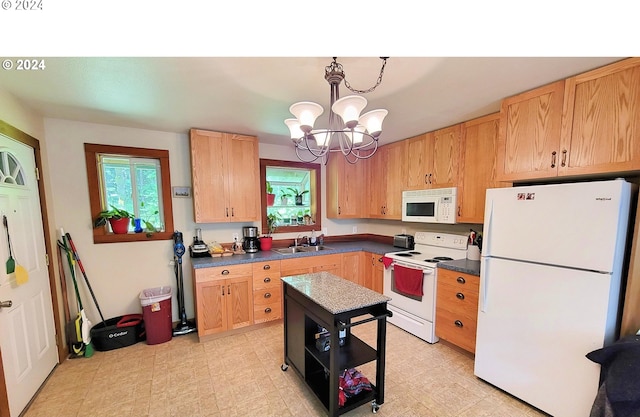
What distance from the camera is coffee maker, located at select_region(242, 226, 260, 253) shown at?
126 inches

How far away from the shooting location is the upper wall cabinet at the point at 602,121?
1435mm

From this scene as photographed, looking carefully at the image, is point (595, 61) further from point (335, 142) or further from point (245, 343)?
point (245, 343)

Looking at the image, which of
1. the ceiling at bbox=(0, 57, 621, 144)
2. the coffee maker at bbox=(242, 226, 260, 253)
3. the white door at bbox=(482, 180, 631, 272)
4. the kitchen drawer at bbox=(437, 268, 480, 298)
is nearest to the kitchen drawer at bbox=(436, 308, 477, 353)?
the kitchen drawer at bbox=(437, 268, 480, 298)

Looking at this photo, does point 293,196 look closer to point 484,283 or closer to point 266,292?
point 266,292

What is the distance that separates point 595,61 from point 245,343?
371cm

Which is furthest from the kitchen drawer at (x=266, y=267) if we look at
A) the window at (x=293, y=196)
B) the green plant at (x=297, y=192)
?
the green plant at (x=297, y=192)

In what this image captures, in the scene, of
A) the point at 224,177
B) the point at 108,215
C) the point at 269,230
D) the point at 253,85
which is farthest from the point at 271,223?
the point at 253,85

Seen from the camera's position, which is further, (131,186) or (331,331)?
(131,186)

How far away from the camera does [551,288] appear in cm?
160

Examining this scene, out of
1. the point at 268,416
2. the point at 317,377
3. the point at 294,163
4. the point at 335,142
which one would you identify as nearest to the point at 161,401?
the point at 268,416

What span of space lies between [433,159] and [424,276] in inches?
56.0

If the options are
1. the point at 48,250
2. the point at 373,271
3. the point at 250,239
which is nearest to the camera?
the point at 48,250

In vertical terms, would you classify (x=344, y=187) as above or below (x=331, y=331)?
above

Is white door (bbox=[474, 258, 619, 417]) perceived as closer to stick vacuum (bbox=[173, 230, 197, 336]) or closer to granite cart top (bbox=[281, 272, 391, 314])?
granite cart top (bbox=[281, 272, 391, 314])
